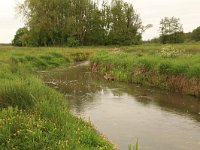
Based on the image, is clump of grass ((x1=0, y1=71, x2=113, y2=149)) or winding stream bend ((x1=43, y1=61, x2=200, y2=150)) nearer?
clump of grass ((x1=0, y1=71, x2=113, y2=149))

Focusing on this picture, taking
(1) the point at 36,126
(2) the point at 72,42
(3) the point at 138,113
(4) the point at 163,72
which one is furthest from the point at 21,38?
(1) the point at 36,126

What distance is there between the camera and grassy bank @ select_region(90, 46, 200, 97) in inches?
760

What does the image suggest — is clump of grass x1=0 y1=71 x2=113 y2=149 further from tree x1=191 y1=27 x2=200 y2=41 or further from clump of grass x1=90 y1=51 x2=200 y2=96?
tree x1=191 y1=27 x2=200 y2=41

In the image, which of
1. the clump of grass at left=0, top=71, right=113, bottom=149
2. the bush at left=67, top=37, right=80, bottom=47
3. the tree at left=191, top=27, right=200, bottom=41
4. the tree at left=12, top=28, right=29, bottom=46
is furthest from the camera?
the tree at left=191, top=27, right=200, bottom=41

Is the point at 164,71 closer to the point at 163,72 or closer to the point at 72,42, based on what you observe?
the point at 163,72

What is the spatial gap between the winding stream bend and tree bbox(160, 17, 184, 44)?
200 ft

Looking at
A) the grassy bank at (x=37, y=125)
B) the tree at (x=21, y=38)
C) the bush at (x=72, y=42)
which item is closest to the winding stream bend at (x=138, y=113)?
the grassy bank at (x=37, y=125)

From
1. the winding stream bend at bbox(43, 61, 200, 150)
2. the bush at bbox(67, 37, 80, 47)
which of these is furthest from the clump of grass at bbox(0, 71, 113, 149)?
the bush at bbox(67, 37, 80, 47)

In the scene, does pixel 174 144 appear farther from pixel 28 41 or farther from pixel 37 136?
pixel 28 41

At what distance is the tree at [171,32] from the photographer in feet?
271

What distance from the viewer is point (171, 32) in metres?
83.4

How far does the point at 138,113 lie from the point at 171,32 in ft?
230

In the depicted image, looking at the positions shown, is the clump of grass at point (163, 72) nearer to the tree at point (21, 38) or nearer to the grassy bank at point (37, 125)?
the grassy bank at point (37, 125)

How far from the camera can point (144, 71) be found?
2325cm
